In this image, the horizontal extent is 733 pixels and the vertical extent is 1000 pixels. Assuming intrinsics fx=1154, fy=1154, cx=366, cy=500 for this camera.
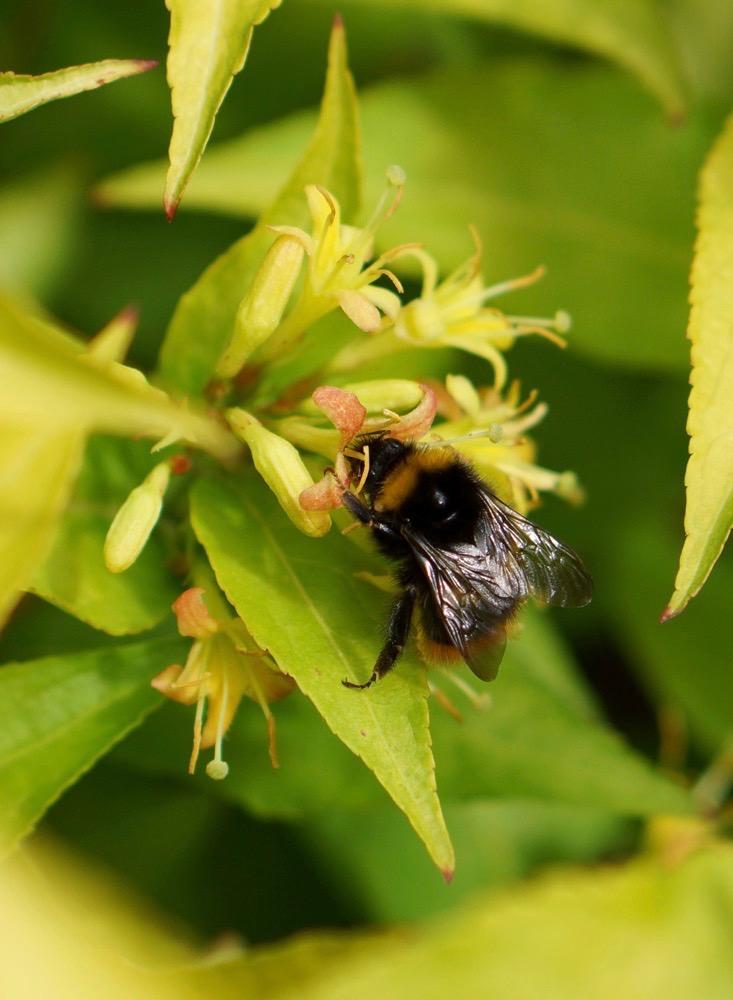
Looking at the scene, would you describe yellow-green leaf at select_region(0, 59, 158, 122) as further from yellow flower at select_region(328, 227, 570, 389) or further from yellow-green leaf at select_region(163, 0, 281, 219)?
yellow flower at select_region(328, 227, 570, 389)

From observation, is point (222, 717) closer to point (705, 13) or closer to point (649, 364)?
point (649, 364)

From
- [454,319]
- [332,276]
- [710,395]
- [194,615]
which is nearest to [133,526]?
[194,615]

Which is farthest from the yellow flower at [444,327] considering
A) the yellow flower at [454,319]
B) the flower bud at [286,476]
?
the flower bud at [286,476]

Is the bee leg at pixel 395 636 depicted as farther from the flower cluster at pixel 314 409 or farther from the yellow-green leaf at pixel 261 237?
the yellow-green leaf at pixel 261 237

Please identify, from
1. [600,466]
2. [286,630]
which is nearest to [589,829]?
[600,466]

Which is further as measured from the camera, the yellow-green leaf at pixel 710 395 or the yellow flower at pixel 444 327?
the yellow flower at pixel 444 327

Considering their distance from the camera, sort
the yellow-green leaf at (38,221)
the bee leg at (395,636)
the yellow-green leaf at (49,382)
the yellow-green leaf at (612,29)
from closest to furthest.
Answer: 1. the yellow-green leaf at (49,382)
2. the bee leg at (395,636)
3. the yellow-green leaf at (612,29)
4. the yellow-green leaf at (38,221)

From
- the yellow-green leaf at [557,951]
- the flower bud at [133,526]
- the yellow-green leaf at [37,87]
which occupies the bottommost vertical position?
the yellow-green leaf at [557,951]
